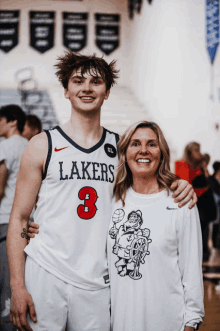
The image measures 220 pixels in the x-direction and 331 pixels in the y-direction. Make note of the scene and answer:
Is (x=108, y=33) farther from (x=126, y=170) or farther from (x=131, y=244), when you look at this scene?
(x=131, y=244)

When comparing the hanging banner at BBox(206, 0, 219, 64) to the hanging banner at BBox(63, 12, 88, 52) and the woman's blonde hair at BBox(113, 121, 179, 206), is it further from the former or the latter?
the hanging banner at BBox(63, 12, 88, 52)

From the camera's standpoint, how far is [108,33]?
13719 mm

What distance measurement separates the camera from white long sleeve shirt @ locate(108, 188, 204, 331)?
4.98 feet

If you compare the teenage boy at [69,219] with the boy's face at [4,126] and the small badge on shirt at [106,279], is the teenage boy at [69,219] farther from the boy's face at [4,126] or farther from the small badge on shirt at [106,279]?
the boy's face at [4,126]

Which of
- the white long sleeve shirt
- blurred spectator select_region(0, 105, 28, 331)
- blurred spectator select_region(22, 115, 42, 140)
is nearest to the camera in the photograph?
the white long sleeve shirt

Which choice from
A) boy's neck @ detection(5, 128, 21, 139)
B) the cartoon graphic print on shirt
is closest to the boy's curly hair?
the cartoon graphic print on shirt

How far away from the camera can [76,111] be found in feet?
5.72

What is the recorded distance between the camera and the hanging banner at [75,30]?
43.6 feet

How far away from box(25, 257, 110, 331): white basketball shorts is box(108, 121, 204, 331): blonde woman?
9cm

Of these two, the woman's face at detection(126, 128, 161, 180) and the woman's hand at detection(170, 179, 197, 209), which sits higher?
the woman's face at detection(126, 128, 161, 180)

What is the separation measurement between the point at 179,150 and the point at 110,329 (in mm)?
7642

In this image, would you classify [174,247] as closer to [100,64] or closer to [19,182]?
[19,182]

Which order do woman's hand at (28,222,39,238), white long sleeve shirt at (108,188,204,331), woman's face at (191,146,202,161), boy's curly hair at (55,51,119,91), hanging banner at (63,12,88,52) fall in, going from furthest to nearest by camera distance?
hanging banner at (63,12,88,52) → woman's face at (191,146,202,161) → boy's curly hair at (55,51,119,91) → woman's hand at (28,222,39,238) → white long sleeve shirt at (108,188,204,331)

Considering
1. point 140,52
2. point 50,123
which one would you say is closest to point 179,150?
point 50,123
